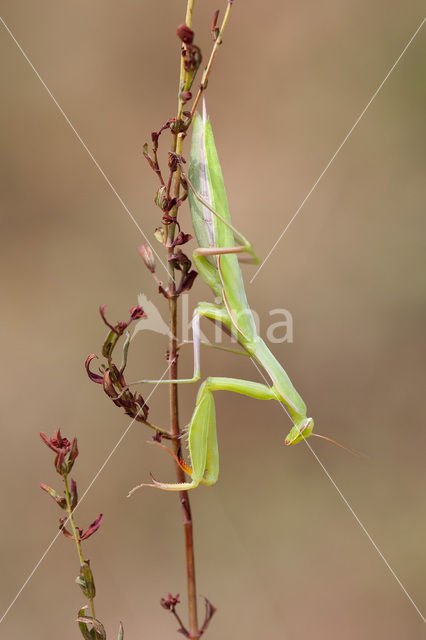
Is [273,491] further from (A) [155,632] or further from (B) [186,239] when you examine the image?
(B) [186,239]

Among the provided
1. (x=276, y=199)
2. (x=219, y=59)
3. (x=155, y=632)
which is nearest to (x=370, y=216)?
(x=276, y=199)

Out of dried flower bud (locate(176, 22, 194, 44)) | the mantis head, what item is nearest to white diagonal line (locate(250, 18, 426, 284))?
the mantis head

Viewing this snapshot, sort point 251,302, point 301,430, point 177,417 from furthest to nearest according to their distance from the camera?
point 251,302
point 301,430
point 177,417

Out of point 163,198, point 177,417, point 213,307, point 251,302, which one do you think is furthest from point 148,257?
point 251,302

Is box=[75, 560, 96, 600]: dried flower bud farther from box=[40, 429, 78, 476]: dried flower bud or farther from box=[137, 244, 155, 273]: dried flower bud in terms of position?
box=[137, 244, 155, 273]: dried flower bud

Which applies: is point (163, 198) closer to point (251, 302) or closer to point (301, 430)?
point (301, 430)
